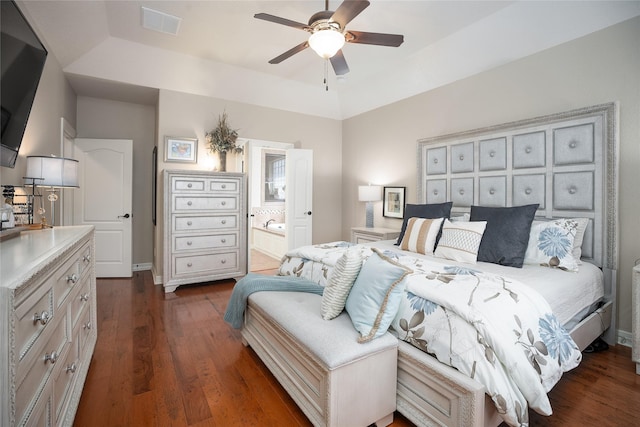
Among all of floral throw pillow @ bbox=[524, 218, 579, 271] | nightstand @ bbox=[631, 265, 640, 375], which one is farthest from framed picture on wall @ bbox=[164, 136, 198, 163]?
nightstand @ bbox=[631, 265, 640, 375]

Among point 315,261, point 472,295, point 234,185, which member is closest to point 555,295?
point 472,295

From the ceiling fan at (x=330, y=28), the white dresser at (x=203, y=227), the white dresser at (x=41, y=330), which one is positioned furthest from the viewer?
the white dresser at (x=203, y=227)

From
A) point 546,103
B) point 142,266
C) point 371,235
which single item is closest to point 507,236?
point 546,103

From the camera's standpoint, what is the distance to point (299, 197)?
4996 millimetres

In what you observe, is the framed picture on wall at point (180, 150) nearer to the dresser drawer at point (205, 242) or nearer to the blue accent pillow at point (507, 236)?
the dresser drawer at point (205, 242)

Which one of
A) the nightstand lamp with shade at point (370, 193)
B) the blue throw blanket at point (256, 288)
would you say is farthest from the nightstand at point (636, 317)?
the nightstand lamp with shade at point (370, 193)

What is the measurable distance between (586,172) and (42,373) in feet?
12.2

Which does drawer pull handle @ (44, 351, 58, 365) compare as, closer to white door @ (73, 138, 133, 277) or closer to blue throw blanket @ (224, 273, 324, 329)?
blue throw blanket @ (224, 273, 324, 329)

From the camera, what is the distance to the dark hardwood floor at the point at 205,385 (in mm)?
1702

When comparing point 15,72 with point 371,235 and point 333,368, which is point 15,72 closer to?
point 333,368

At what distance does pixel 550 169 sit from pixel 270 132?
368 cm

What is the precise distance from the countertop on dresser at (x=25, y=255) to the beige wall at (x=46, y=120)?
0.90 metres

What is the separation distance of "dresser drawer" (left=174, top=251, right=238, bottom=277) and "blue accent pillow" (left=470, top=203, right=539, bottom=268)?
312cm

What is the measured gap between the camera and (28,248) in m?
1.36
